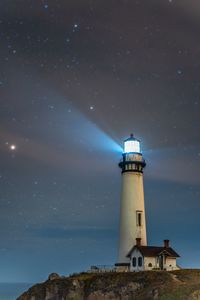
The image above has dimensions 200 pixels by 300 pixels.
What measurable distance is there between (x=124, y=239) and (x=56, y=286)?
843 centimetres

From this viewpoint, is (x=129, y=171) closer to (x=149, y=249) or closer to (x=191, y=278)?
(x=149, y=249)

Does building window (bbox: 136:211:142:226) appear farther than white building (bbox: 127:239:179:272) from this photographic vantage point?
Yes

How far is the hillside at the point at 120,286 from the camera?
39344 millimetres

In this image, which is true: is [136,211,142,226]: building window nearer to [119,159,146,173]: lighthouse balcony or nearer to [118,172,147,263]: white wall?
[118,172,147,263]: white wall

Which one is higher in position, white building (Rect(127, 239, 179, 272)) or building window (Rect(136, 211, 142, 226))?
building window (Rect(136, 211, 142, 226))

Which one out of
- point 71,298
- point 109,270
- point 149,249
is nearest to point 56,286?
point 71,298

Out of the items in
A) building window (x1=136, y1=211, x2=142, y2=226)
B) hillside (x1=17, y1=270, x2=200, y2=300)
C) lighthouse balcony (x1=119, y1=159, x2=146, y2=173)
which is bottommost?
hillside (x1=17, y1=270, x2=200, y2=300)

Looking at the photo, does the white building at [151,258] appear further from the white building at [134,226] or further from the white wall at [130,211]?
the white wall at [130,211]

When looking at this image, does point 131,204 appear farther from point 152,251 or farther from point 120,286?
point 120,286

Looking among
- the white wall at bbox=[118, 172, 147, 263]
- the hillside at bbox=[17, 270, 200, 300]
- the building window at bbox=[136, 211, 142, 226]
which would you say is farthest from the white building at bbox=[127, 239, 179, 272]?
the hillside at bbox=[17, 270, 200, 300]

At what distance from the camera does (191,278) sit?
43.5m

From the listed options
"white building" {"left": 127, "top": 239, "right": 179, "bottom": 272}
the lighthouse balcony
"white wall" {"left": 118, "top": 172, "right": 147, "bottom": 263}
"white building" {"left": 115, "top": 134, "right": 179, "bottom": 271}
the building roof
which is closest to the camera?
"white building" {"left": 127, "top": 239, "right": 179, "bottom": 272}

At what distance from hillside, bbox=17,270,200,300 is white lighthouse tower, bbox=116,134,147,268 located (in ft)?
16.6

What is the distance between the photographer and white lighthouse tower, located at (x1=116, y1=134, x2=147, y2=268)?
50219 mm
